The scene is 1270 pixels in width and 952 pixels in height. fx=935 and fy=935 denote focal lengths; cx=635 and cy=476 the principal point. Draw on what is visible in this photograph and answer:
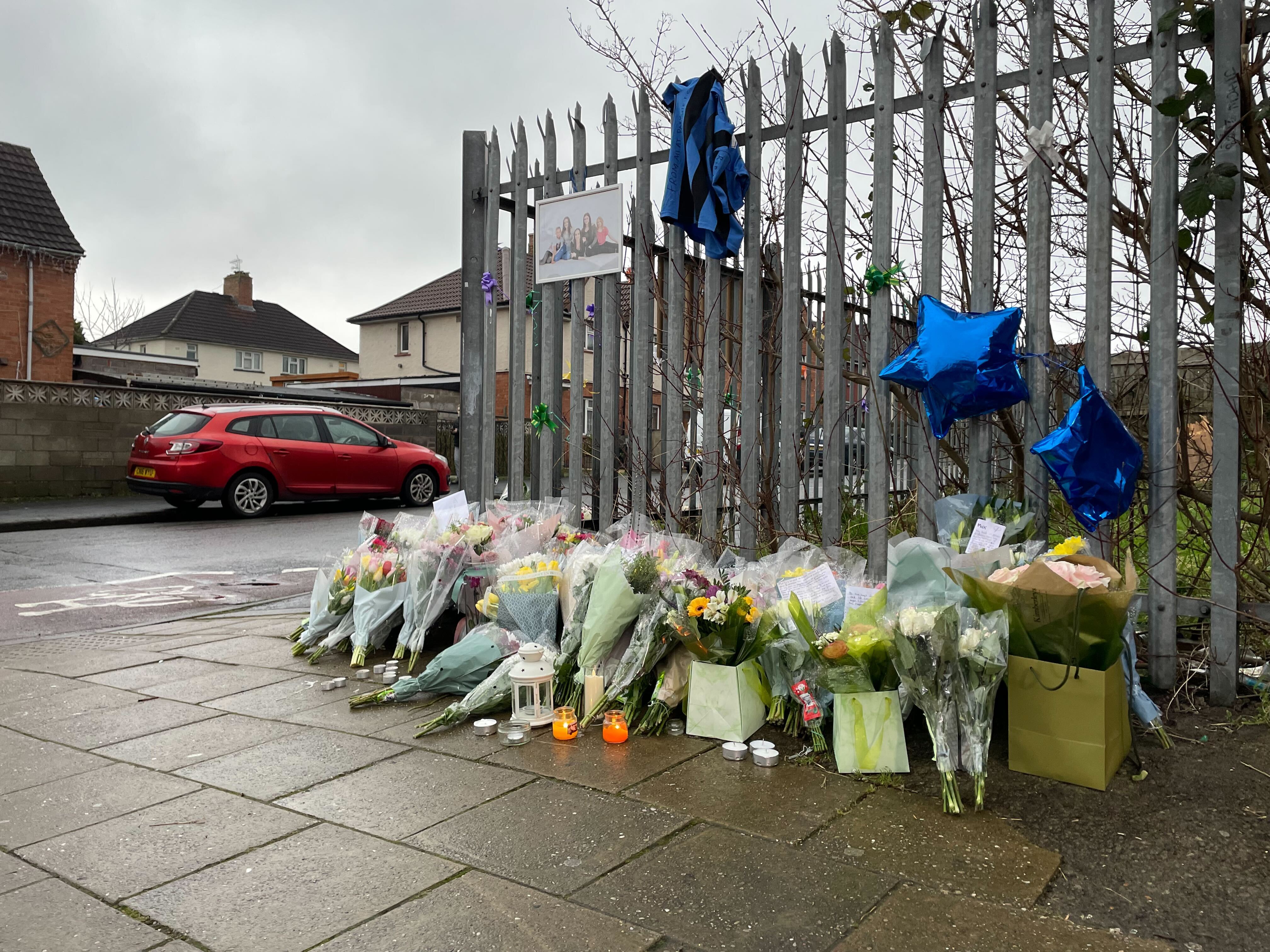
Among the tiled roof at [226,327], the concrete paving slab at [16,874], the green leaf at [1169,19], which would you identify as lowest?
the concrete paving slab at [16,874]

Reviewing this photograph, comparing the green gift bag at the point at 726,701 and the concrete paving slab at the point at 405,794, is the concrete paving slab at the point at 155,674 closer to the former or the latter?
the concrete paving slab at the point at 405,794

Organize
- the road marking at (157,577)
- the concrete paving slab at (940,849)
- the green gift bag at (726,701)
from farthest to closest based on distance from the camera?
the road marking at (157,577) < the green gift bag at (726,701) < the concrete paving slab at (940,849)

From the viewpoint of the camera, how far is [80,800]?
2.81 m

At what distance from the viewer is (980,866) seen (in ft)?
7.45

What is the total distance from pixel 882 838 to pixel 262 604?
5319 mm

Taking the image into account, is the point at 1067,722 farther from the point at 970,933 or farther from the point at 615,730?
the point at 615,730

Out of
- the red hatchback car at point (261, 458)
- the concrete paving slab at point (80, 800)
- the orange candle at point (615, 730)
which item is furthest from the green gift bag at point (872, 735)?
the red hatchback car at point (261, 458)

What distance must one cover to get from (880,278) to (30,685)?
4.10 metres

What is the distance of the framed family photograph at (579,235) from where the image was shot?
180 inches

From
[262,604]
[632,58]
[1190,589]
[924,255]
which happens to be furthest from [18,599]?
[1190,589]

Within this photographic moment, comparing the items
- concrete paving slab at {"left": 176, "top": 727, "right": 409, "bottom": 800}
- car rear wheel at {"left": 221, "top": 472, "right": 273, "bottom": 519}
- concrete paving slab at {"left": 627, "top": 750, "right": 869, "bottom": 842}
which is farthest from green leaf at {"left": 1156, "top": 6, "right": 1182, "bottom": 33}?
car rear wheel at {"left": 221, "top": 472, "right": 273, "bottom": 519}

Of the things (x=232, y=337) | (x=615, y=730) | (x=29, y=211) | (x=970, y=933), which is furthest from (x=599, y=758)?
(x=232, y=337)

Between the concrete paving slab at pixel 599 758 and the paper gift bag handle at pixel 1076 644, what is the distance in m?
1.15

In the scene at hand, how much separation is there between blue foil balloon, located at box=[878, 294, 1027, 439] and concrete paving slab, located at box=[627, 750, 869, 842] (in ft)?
4.59
